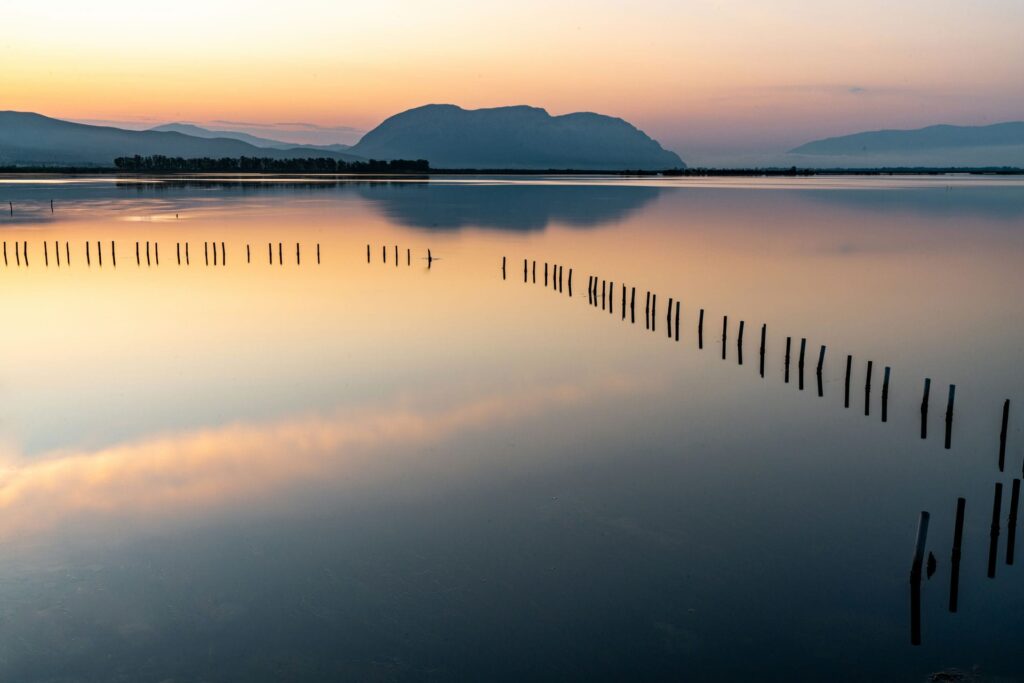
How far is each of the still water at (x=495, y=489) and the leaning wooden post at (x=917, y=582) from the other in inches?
5.7

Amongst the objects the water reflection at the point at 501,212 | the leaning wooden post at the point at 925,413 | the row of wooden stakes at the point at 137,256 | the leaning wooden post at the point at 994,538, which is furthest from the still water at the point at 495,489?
the water reflection at the point at 501,212

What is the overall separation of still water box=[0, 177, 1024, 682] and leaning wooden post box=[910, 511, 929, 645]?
0.15 metres

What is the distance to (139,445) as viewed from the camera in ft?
59.9

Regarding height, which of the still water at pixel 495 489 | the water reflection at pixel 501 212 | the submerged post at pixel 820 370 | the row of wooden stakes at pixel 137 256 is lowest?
the still water at pixel 495 489

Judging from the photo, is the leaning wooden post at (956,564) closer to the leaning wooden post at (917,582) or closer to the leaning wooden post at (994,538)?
the leaning wooden post at (917,582)

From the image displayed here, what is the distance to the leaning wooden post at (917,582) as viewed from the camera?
11.1 meters

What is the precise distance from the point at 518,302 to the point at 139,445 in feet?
74.8

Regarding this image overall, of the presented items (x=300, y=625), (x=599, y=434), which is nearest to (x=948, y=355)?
(x=599, y=434)

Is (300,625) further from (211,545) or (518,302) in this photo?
(518,302)

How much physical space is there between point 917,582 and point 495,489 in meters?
7.51

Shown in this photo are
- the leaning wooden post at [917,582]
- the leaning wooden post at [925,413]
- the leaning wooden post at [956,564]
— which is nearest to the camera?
the leaning wooden post at [917,582]

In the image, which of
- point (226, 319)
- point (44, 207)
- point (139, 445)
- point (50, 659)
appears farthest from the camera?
point (44, 207)

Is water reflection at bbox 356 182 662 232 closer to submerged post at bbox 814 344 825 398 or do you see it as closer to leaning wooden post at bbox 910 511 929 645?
submerged post at bbox 814 344 825 398

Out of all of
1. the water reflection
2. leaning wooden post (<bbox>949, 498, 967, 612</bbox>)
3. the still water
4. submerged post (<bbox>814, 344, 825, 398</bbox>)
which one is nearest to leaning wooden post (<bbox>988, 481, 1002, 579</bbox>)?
the still water
